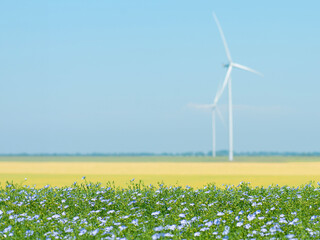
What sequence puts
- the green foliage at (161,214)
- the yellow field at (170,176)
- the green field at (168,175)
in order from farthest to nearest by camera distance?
the green field at (168,175), the yellow field at (170,176), the green foliage at (161,214)

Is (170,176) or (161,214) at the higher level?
(161,214)

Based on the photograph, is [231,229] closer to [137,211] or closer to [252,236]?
[252,236]

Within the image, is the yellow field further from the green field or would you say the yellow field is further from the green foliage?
the green foliage

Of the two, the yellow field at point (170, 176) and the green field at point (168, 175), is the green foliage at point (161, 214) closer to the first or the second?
the yellow field at point (170, 176)

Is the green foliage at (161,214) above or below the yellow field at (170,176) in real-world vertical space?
above

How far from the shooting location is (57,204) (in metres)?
13.0

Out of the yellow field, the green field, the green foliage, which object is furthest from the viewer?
the green field

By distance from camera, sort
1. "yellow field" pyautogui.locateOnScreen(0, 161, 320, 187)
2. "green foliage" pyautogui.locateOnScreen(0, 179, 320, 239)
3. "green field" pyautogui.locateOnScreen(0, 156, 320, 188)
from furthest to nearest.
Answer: "green field" pyautogui.locateOnScreen(0, 156, 320, 188), "yellow field" pyautogui.locateOnScreen(0, 161, 320, 187), "green foliage" pyautogui.locateOnScreen(0, 179, 320, 239)

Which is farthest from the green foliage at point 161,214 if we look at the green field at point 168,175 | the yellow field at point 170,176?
the green field at point 168,175

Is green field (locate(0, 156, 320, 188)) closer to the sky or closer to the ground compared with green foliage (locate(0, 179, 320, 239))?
closer to the ground

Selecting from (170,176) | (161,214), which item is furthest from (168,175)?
(161,214)

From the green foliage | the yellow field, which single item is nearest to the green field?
the yellow field

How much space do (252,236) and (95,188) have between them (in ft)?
22.8

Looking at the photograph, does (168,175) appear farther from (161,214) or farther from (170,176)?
(161,214)
